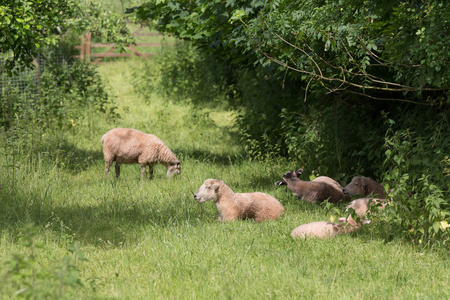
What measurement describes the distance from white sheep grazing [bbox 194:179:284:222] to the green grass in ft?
0.55

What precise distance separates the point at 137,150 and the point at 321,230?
14.7ft

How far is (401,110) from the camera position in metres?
7.24

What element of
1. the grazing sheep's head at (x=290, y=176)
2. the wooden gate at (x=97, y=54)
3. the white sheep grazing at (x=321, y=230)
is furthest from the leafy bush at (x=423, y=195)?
the wooden gate at (x=97, y=54)

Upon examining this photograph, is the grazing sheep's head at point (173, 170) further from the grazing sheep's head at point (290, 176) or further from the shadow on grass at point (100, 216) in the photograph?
the grazing sheep's head at point (290, 176)

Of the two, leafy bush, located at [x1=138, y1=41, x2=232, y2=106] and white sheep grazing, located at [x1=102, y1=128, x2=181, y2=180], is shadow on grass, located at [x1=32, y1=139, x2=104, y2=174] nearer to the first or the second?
white sheep grazing, located at [x1=102, y1=128, x2=181, y2=180]

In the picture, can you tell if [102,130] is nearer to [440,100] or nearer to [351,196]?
[351,196]

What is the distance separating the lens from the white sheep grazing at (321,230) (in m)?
5.71

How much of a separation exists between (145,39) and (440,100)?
27337 millimetres

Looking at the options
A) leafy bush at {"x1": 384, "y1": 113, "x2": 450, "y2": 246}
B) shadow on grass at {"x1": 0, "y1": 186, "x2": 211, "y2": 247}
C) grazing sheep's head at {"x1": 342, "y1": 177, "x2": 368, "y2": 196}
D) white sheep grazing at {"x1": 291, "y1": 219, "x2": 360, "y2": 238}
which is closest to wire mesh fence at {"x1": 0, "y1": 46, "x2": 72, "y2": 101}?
shadow on grass at {"x1": 0, "y1": 186, "x2": 211, "y2": 247}

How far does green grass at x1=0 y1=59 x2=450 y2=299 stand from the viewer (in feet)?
14.4

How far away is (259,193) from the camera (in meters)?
6.76

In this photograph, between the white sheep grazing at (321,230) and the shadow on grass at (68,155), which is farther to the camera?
the shadow on grass at (68,155)

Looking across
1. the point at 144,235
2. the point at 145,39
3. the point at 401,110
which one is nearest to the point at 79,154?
the point at 144,235

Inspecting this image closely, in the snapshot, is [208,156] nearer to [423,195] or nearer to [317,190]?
[317,190]
